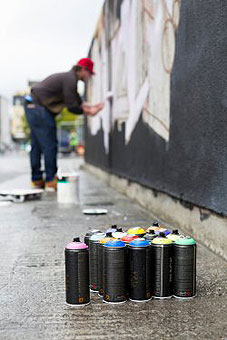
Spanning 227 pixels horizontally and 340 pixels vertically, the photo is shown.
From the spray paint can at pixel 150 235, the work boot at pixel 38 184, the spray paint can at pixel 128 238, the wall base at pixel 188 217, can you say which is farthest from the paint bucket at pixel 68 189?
the spray paint can at pixel 128 238

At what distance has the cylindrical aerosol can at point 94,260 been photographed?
306 centimetres

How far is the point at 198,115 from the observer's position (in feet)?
13.8

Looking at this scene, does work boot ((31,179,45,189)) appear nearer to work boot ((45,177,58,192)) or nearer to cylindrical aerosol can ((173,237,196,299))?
work boot ((45,177,58,192))

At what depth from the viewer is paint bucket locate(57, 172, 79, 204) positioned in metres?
7.16

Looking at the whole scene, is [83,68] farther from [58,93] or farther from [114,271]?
[114,271]

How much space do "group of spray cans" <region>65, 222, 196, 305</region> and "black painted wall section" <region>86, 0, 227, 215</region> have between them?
865 mm

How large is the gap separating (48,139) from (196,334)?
654 centimetres

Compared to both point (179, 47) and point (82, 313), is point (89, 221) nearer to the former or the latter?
point (179, 47)

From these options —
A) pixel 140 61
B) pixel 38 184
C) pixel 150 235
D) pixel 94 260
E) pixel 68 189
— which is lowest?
pixel 38 184

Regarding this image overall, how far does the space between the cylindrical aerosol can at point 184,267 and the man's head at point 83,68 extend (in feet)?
18.6

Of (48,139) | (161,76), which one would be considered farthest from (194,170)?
(48,139)

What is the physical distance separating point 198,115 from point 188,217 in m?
1.00

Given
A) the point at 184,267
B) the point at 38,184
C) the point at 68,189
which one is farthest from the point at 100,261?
the point at 38,184

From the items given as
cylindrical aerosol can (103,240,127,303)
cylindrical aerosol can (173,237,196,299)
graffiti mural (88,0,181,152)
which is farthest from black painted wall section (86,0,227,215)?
cylindrical aerosol can (103,240,127,303)
